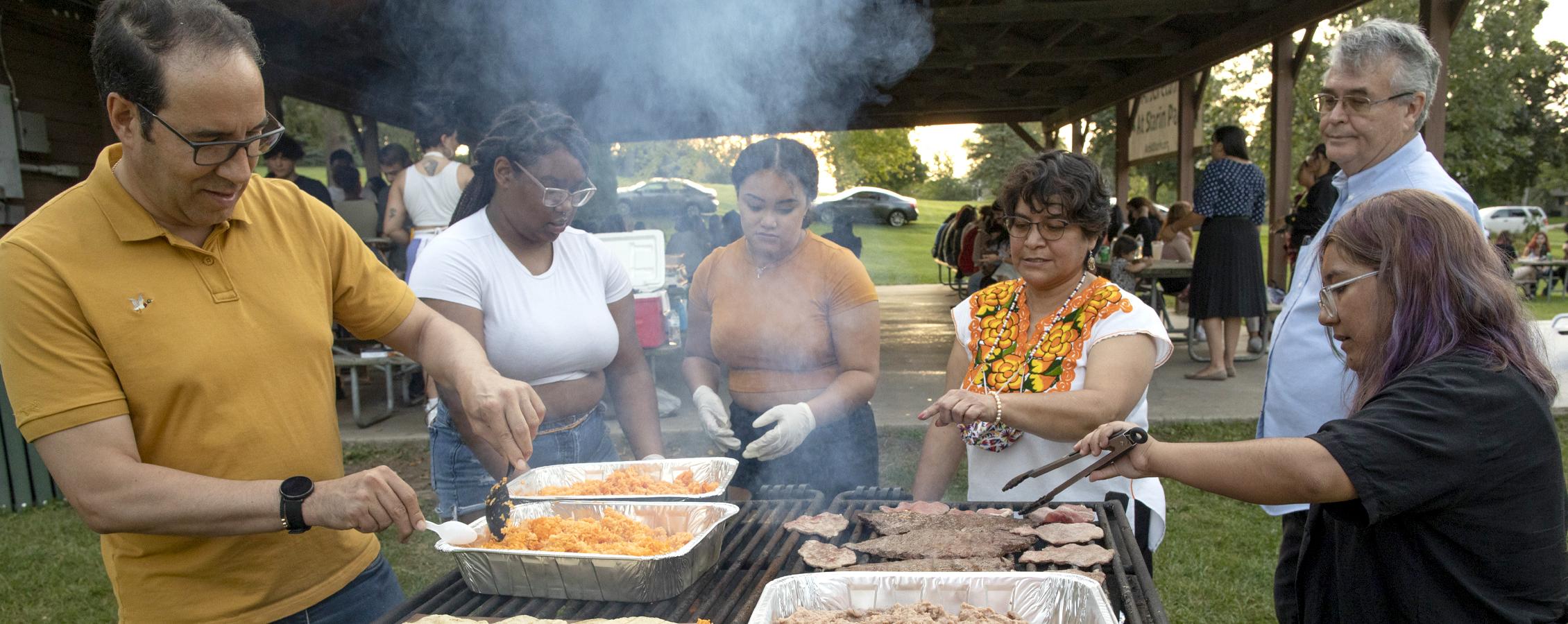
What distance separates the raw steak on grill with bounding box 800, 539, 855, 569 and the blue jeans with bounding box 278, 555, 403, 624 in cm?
94

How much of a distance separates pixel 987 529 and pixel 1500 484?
41.1 inches

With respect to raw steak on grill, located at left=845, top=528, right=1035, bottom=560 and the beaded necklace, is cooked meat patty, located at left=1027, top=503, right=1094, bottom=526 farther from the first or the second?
the beaded necklace

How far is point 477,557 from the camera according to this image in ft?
6.44

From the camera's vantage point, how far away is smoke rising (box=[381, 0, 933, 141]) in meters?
4.73

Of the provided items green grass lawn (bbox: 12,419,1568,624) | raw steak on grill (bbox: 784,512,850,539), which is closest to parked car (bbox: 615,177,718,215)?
green grass lawn (bbox: 12,419,1568,624)

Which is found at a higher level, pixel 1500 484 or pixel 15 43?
pixel 15 43

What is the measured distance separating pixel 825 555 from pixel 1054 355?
0.91 meters

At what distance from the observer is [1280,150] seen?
29.5 feet

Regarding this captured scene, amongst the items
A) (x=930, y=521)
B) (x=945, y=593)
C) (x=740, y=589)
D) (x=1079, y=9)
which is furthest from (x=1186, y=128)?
(x=740, y=589)

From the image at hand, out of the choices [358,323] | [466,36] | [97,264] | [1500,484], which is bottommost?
[1500,484]

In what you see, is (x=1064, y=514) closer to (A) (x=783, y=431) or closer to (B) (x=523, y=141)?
(A) (x=783, y=431)

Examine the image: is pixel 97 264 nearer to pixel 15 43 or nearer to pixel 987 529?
pixel 987 529

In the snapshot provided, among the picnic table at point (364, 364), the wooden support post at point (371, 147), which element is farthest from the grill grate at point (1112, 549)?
the wooden support post at point (371, 147)

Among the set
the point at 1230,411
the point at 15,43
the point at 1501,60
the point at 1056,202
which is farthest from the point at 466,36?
the point at 1501,60
